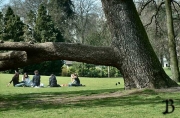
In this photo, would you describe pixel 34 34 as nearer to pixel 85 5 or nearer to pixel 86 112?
pixel 85 5

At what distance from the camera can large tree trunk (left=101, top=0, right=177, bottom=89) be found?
44.3 ft

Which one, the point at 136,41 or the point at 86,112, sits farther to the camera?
the point at 136,41

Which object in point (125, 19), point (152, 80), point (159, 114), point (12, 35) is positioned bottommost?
point (159, 114)

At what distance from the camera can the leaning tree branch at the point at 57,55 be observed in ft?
43.7

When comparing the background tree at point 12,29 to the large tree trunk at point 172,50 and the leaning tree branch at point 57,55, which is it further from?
the leaning tree branch at point 57,55

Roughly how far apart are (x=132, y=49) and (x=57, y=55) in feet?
9.01

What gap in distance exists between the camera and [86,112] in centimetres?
908

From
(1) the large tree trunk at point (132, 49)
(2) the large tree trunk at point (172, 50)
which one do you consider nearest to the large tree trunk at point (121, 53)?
(1) the large tree trunk at point (132, 49)

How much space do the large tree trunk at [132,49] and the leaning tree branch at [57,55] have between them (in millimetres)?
503

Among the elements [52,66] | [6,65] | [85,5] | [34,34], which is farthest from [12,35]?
[6,65]

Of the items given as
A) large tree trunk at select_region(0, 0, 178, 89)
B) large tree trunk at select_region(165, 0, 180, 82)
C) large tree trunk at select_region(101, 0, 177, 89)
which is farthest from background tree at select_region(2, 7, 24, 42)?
large tree trunk at select_region(101, 0, 177, 89)

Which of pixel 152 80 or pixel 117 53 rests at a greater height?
pixel 117 53

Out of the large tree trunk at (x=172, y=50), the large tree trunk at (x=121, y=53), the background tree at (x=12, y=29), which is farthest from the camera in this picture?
the background tree at (x=12, y=29)

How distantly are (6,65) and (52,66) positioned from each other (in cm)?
3928
